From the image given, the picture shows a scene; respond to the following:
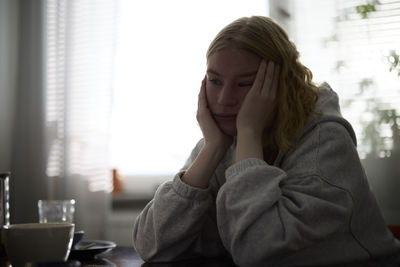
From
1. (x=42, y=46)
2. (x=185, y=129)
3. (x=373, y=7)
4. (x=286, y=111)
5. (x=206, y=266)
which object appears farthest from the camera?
(x=42, y=46)

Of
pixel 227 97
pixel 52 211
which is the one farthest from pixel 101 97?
pixel 227 97

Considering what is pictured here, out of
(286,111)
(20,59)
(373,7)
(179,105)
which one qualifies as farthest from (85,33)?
(286,111)

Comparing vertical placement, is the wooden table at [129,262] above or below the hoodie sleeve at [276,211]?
below

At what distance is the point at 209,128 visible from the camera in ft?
3.65

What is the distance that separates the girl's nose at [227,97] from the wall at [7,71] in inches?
75.9

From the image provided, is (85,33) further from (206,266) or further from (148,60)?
(206,266)

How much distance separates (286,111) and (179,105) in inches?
57.7

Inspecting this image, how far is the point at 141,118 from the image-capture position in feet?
8.18

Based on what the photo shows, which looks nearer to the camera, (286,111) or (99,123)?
(286,111)

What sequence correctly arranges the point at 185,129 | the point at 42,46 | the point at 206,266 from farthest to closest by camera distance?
the point at 42,46
the point at 185,129
the point at 206,266

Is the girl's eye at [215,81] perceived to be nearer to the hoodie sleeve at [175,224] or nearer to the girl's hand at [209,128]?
the girl's hand at [209,128]

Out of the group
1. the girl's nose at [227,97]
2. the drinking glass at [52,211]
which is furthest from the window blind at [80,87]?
the girl's nose at [227,97]

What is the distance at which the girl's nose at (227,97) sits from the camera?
1025mm

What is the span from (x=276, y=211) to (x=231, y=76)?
326 mm
